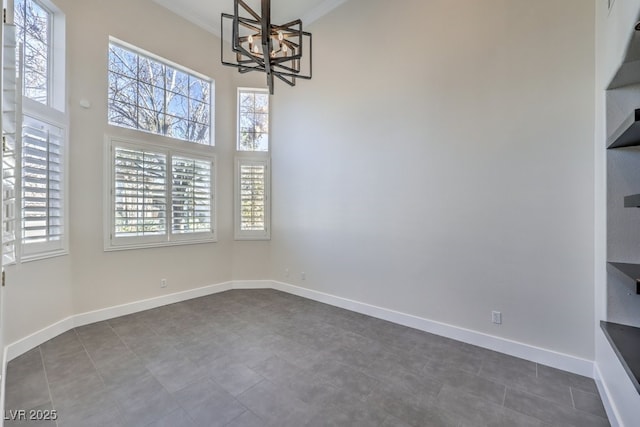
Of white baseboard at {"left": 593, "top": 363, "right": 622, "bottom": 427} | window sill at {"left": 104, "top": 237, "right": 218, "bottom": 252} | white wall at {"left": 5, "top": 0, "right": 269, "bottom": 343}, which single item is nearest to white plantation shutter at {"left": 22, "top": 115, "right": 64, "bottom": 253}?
white wall at {"left": 5, "top": 0, "right": 269, "bottom": 343}

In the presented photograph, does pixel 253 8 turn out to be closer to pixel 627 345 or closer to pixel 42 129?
pixel 42 129

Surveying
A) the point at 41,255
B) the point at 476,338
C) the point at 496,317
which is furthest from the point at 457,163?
the point at 41,255

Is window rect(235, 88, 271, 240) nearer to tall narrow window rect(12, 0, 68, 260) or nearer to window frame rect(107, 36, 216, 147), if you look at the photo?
window frame rect(107, 36, 216, 147)

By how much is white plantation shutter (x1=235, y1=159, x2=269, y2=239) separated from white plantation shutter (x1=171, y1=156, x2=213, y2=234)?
0.52 meters

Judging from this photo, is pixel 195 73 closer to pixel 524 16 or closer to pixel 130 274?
pixel 130 274

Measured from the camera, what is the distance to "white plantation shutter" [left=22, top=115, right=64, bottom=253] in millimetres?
2830

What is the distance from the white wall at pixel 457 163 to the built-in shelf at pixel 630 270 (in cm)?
55

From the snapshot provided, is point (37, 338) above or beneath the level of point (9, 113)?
beneath

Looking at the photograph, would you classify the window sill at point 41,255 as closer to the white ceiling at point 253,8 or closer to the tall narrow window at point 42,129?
the tall narrow window at point 42,129

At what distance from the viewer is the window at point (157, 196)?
3717mm

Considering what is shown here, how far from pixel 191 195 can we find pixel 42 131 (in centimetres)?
183

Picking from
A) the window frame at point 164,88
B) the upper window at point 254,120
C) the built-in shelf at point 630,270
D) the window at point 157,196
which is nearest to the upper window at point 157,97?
the window frame at point 164,88

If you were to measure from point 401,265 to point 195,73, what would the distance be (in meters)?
4.27

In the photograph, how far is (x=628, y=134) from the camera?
170 cm
